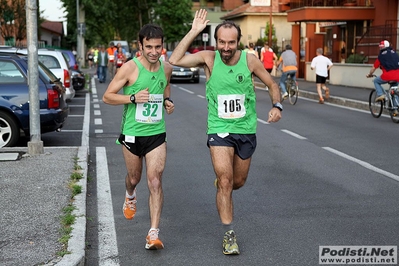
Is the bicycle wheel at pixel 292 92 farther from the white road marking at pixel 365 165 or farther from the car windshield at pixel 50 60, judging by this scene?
the white road marking at pixel 365 165

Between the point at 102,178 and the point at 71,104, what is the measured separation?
521 inches

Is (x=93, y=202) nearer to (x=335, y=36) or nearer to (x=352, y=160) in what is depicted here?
(x=352, y=160)

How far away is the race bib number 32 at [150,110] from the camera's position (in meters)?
6.07

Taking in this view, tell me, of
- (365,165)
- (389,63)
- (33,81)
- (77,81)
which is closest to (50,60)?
(77,81)

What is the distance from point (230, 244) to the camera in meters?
5.68

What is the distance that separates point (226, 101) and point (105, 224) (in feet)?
5.97

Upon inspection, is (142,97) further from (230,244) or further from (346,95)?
(346,95)

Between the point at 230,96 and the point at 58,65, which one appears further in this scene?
the point at 58,65

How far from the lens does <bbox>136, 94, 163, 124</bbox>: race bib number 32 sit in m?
6.07

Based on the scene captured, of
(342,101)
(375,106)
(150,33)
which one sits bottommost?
(342,101)

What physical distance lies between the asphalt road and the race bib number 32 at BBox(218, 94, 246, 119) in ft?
3.62

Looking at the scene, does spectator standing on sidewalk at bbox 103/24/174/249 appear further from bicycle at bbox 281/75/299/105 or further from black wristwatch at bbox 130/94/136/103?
bicycle at bbox 281/75/299/105

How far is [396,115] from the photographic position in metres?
16.2

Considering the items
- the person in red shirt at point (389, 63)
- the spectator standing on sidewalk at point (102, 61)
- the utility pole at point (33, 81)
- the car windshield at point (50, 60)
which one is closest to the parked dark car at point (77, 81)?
the car windshield at point (50, 60)
